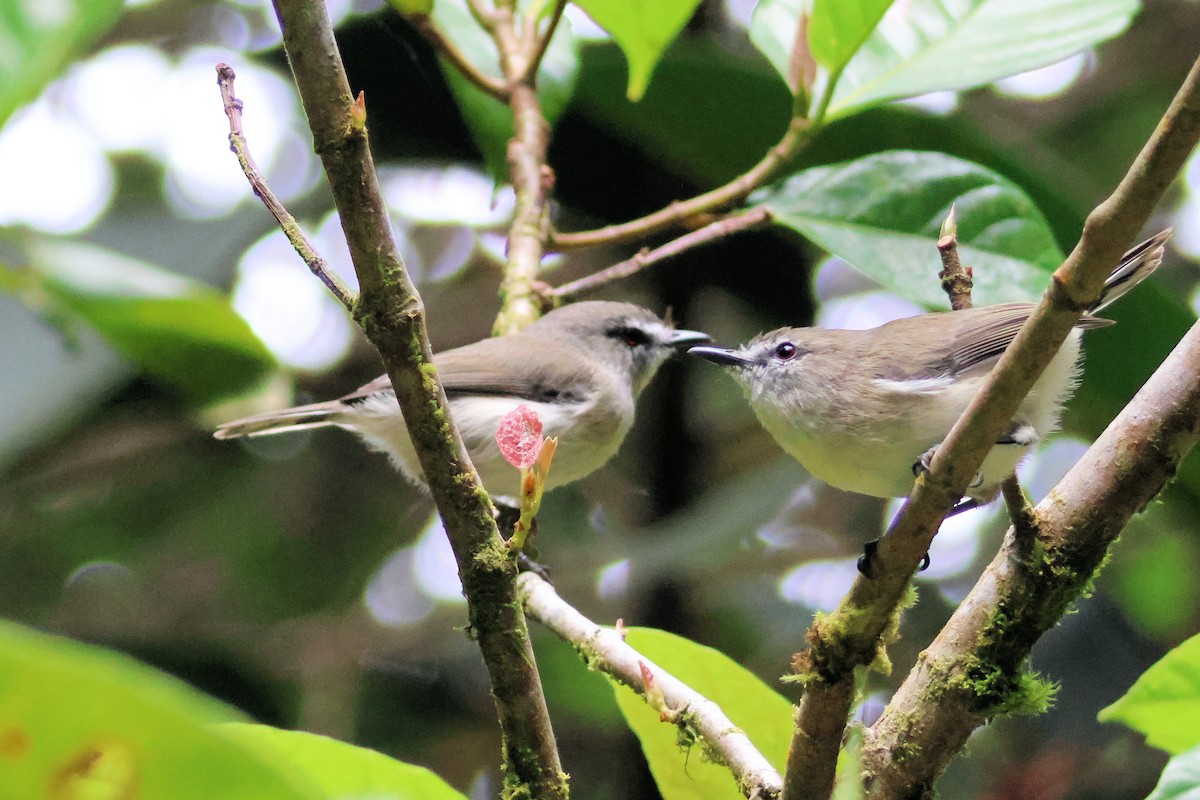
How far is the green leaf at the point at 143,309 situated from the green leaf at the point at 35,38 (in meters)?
0.81

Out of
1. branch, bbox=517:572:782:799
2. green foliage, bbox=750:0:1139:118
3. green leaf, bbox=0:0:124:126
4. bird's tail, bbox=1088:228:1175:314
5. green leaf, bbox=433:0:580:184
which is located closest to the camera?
green leaf, bbox=0:0:124:126

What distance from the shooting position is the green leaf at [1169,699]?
143cm

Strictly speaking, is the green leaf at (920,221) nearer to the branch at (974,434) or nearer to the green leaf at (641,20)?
the green leaf at (641,20)

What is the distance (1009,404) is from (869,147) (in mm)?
2410

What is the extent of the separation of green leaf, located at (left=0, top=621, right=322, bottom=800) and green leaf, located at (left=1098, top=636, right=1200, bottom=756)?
1219 mm

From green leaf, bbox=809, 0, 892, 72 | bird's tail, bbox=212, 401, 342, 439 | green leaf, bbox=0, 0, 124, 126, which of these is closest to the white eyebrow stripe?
green leaf, bbox=809, 0, 892, 72

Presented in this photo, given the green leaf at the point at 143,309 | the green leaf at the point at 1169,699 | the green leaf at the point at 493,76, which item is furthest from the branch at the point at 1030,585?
the green leaf at the point at 493,76

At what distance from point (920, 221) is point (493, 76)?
138 centimetres

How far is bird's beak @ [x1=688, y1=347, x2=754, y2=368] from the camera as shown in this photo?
2937 millimetres

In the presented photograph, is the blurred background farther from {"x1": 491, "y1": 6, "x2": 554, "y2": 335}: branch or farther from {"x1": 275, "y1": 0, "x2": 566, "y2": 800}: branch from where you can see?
{"x1": 275, "y1": 0, "x2": 566, "y2": 800}: branch

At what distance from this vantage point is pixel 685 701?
1.65 m

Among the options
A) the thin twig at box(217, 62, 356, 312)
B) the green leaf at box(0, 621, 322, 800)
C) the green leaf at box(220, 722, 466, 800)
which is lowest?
the green leaf at box(0, 621, 322, 800)

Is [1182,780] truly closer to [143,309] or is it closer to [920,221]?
[920,221]

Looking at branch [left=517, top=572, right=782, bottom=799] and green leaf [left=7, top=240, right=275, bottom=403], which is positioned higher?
green leaf [left=7, top=240, right=275, bottom=403]
